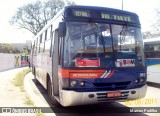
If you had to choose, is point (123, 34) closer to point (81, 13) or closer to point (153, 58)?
point (81, 13)

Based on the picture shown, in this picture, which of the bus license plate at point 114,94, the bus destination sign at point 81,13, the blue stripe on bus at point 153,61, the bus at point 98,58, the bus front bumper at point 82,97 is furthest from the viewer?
the blue stripe on bus at point 153,61

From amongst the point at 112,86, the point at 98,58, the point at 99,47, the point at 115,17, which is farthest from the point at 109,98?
the point at 115,17

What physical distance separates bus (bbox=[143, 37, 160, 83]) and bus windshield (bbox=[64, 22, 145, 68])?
7119mm

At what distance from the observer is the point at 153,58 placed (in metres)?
14.7

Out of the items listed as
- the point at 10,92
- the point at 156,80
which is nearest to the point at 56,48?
the point at 10,92

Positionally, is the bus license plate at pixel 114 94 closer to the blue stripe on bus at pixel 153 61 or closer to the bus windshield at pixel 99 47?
the bus windshield at pixel 99 47

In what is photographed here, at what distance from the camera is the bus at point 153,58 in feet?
46.9

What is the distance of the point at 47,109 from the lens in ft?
28.7

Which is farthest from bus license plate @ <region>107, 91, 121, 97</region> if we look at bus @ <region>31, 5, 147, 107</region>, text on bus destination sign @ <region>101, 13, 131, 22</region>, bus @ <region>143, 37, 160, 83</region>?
bus @ <region>143, 37, 160, 83</region>

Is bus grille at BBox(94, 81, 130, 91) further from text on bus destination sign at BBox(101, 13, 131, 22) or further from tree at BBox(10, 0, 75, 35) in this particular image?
tree at BBox(10, 0, 75, 35)

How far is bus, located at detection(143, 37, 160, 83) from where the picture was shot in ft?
46.9

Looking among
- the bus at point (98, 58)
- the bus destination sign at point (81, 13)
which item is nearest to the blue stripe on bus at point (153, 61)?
the bus at point (98, 58)

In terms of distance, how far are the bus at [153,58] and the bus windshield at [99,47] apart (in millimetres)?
7119

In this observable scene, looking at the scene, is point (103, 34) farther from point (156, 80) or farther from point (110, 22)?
point (156, 80)
